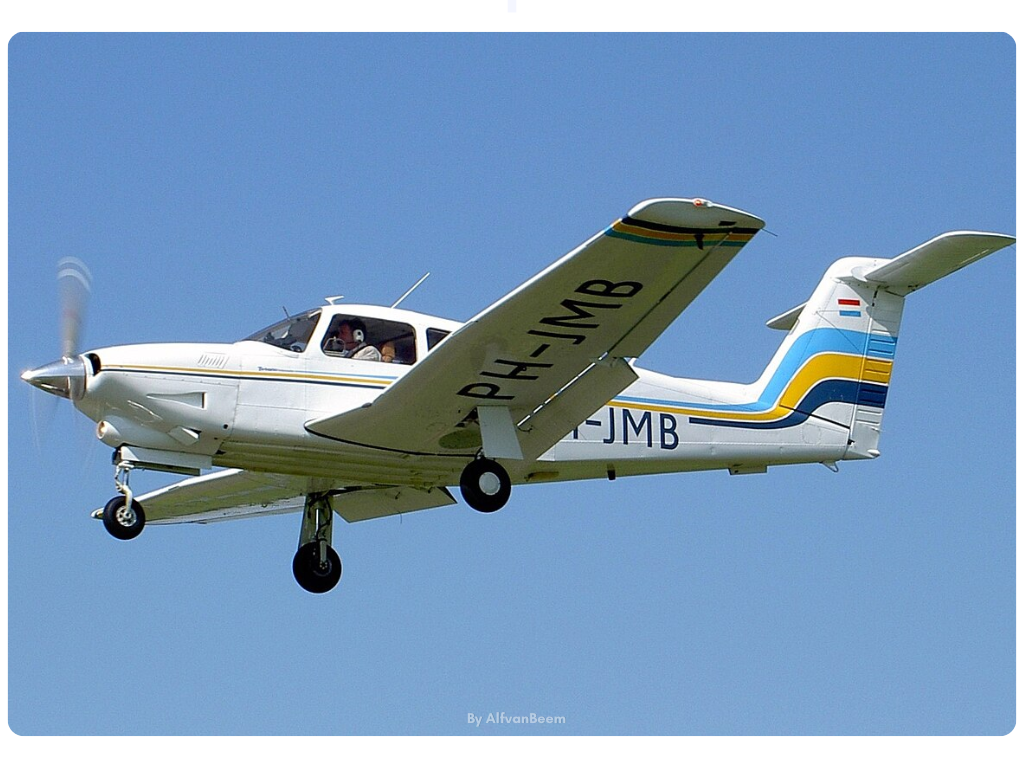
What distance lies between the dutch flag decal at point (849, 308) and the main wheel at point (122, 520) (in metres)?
7.76

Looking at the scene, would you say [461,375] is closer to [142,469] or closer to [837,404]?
[142,469]

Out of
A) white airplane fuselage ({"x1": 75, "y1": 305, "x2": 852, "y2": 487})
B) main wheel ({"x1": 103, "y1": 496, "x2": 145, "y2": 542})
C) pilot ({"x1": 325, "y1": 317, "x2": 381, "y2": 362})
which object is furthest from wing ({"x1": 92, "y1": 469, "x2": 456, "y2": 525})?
main wheel ({"x1": 103, "y1": 496, "x2": 145, "y2": 542})

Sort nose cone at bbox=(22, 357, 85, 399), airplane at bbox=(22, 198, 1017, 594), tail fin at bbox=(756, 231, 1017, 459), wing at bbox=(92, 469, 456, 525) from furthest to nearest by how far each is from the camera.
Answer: tail fin at bbox=(756, 231, 1017, 459)
wing at bbox=(92, 469, 456, 525)
nose cone at bbox=(22, 357, 85, 399)
airplane at bbox=(22, 198, 1017, 594)

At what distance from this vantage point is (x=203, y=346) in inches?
511

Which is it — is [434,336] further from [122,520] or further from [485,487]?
[122,520]

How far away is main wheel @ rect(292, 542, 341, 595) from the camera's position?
1456cm

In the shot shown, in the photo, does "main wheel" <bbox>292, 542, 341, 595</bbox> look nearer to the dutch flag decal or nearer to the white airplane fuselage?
the white airplane fuselage

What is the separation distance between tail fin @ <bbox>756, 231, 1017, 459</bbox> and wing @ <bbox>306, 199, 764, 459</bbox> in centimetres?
286

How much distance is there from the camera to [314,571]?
14.6 metres

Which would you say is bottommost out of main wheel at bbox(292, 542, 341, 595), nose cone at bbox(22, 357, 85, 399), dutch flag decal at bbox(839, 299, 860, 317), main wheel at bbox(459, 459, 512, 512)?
main wheel at bbox(292, 542, 341, 595)

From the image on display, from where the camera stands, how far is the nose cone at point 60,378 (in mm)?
12320

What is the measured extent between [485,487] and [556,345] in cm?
146

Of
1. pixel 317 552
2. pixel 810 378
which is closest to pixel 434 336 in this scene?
pixel 317 552

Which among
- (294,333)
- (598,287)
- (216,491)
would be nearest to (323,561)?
(216,491)
